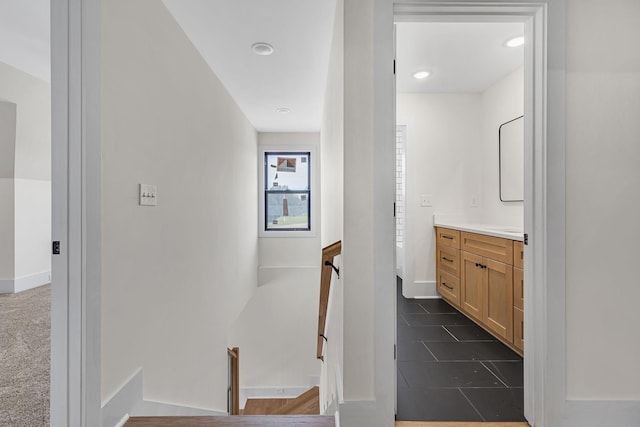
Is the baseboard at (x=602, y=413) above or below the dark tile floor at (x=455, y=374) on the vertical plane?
above

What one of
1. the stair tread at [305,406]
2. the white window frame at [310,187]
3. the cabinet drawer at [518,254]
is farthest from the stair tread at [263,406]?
the cabinet drawer at [518,254]

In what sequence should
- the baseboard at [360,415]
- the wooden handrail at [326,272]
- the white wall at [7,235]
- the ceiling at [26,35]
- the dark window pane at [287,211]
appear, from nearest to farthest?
the baseboard at [360,415], the wooden handrail at [326,272], the ceiling at [26,35], the white wall at [7,235], the dark window pane at [287,211]

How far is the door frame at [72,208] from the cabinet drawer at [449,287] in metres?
2.97

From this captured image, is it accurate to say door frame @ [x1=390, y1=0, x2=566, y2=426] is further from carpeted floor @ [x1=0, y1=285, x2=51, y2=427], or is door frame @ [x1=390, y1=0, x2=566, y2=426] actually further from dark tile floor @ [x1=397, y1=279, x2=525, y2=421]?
carpeted floor @ [x1=0, y1=285, x2=51, y2=427]

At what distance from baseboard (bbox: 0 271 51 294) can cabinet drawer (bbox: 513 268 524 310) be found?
4.77 meters

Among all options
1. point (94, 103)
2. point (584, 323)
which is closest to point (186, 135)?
point (94, 103)

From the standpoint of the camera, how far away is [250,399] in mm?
5434

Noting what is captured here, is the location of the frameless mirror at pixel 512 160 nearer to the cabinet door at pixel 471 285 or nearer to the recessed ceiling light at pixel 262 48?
the cabinet door at pixel 471 285

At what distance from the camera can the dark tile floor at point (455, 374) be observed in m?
1.68

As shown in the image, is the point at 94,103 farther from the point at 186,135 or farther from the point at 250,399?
the point at 250,399

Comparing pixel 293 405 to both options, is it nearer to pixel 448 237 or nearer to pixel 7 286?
pixel 448 237

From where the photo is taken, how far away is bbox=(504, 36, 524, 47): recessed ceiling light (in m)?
2.55

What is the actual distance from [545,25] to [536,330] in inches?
56.7

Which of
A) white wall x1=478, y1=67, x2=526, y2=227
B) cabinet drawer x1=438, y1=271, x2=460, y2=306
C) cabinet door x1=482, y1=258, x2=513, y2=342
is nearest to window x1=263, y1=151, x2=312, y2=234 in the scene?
cabinet drawer x1=438, y1=271, x2=460, y2=306
